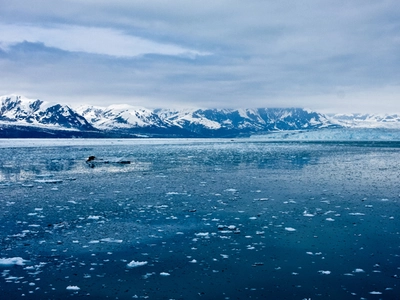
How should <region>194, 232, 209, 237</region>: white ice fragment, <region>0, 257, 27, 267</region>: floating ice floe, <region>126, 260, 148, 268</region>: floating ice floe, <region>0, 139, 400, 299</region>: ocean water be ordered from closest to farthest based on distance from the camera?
<region>0, 139, 400, 299</region>: ocean water < <region>126, 260, 148, 268</region>: floating ice floe < <region>0, 257, 27, 267</region>: floating ice floe < <region>194, 232, 209, 237</region>: white ice fragment

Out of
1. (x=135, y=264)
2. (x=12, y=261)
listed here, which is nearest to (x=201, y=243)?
(x=135, y=264)

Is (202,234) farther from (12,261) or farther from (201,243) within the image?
(12,261)

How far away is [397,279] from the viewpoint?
8.91m

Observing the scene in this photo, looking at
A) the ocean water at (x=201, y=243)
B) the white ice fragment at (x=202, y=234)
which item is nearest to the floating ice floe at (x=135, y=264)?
the ocean water at (x=201, y=243)

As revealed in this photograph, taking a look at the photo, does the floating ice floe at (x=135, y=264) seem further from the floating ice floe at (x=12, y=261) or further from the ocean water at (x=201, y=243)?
the floating ice floe at (x=12, y=261)

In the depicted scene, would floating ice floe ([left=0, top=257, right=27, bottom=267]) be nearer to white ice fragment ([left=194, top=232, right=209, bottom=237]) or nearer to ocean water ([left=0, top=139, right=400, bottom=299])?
ocean water ([left=0, top=139, right=400, bottom=299])

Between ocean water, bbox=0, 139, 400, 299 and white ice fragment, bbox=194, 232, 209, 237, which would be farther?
white ice fragment, bbox=194, 232, 209, 237

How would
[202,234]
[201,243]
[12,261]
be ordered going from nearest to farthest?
1. [12,261]
2. [201,243]
3. [202,234]

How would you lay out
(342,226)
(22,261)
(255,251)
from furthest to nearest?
(342,226), (255,251), (22,261)

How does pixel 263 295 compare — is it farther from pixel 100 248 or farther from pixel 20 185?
pixel 20 185

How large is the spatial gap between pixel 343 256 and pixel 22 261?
9.06 meters

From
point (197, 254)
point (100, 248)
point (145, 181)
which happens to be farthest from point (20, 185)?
point (197, 254)

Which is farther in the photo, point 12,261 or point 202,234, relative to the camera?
point 202,234

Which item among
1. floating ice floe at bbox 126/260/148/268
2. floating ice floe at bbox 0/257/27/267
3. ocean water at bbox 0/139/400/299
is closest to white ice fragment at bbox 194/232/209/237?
ocean water at bbox 0/139/400/299
